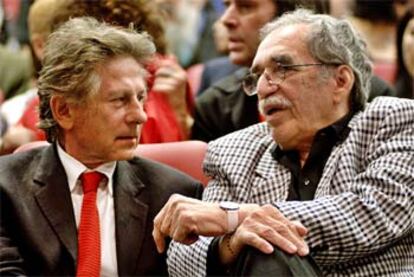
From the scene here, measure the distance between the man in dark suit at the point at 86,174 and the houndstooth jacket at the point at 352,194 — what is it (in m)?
0.12

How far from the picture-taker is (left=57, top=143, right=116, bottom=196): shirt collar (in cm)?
236

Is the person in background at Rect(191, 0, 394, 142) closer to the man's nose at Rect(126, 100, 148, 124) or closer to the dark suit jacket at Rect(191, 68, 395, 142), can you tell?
the dark suit jacket at Rect(191, 68, 395, 142)

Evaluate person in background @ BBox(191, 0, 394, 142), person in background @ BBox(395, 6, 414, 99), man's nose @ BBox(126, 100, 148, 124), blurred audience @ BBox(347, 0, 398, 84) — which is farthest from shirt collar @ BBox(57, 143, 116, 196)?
blurred audience @ BBox(347, 0, 398, 84)

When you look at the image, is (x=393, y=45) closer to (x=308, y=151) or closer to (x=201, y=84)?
(x=201, y=84)

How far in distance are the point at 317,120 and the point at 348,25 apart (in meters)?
0.27

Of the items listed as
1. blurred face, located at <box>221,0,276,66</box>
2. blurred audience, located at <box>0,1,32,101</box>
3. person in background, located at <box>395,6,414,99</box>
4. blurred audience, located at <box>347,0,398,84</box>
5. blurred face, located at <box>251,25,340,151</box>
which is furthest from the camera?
blurred audience, located at <box>0,1,32,101</box>

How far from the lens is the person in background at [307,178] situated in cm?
213

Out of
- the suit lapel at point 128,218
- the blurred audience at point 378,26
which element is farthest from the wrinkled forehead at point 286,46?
the blurred audience at point 378,26

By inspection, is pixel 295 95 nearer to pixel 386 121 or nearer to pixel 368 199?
pixel 386 121

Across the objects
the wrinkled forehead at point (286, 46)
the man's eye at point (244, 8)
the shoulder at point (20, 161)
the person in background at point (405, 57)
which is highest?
the wrinkled forehead at point (286, 46)

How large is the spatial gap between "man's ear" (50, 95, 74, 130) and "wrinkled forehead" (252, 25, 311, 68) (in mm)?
499

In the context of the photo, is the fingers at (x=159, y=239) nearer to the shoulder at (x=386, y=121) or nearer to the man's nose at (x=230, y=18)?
the shoulder at (x=386, y=121)

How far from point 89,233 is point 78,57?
411 millimetres

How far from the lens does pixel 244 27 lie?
3406mm
